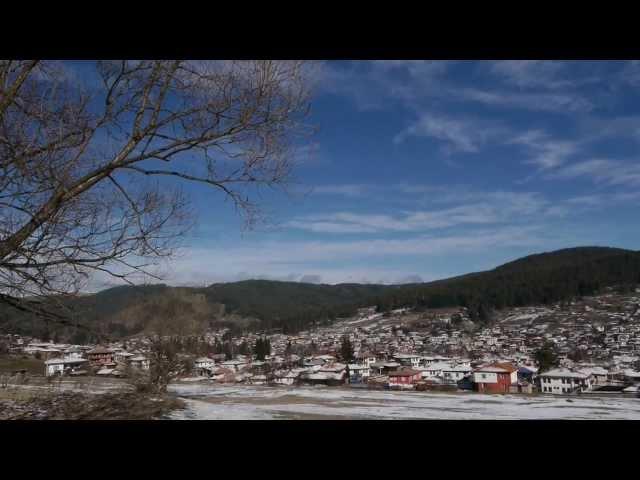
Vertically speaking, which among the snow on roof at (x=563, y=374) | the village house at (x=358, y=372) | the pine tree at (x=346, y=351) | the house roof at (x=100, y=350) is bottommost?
the village house at (x=358, y=372)

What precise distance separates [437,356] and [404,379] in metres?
1.17

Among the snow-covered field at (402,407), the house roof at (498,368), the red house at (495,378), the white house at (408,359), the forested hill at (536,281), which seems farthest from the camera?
the forested hill at (536,281)

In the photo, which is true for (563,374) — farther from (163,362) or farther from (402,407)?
(163,362)

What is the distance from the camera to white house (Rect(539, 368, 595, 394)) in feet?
9.96

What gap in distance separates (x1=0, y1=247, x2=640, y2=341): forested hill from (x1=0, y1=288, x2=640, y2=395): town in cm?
20

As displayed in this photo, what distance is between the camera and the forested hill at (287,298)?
302cm

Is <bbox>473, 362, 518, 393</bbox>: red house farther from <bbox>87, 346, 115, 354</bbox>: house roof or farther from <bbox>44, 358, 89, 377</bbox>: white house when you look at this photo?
<bbox>44, 358, 89, 377</bbox>: white house

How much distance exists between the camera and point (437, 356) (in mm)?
4516

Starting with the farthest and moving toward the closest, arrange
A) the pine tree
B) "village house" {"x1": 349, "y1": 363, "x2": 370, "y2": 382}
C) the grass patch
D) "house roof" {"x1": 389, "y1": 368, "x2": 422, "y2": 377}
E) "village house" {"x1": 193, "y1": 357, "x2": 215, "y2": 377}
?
"village house" {"x1": 193, "y1": 357, "x2": 215, "y2": 377}, the pine tree, "village house" {"x1": 349, "y1": 363, "x2": 370, "y2": 382}, "house roof" {"x1": 389, "y1": 368, "x2": 422, "y2": 377}, the grass patch

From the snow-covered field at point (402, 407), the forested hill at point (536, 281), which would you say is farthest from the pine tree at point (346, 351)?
the forested hill at point (536, 281)

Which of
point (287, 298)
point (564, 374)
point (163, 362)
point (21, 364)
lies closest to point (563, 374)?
point (564, 374)

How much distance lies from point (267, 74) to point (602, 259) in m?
8.97

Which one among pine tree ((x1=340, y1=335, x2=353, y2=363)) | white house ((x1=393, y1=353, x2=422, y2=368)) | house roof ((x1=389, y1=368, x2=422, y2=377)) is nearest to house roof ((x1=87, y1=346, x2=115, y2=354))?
pine tree ((x1=340, y1=335, x2=353, y2=363))

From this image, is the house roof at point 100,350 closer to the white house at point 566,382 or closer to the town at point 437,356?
the town at point 437,356
